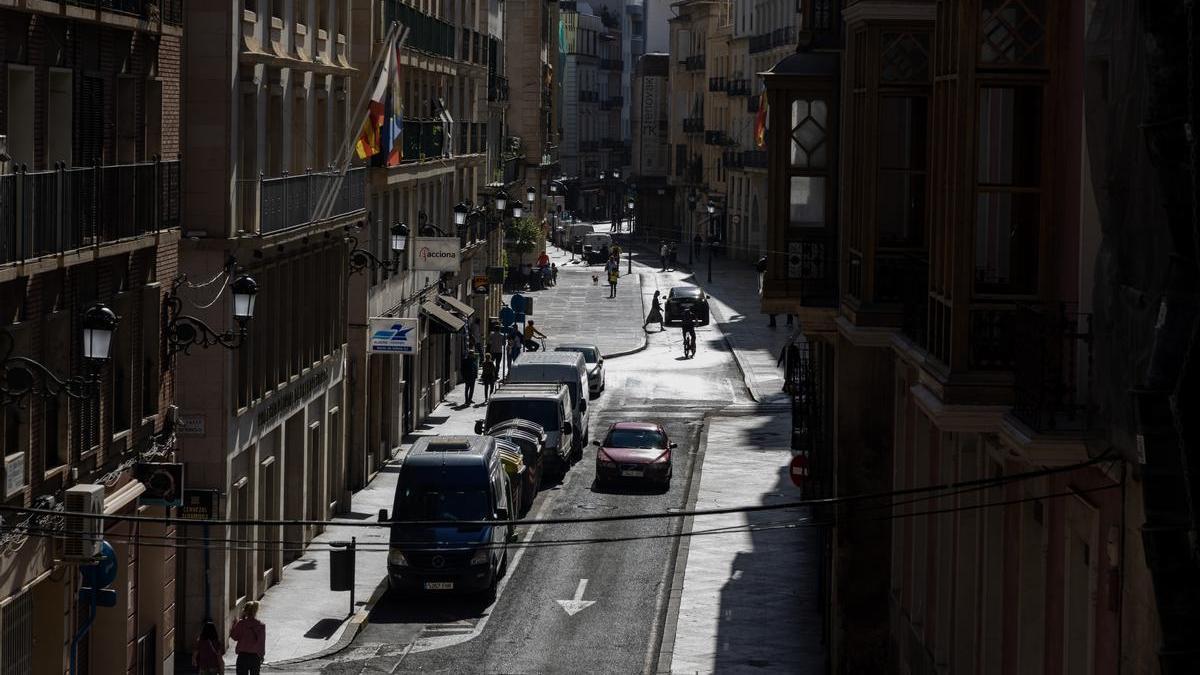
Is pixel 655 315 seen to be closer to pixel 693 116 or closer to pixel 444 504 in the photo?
pixel 444 504

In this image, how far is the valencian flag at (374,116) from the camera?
37.3 meters

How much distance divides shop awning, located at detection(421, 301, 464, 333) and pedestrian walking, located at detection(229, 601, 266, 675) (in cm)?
2913

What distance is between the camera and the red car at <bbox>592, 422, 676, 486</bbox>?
45062 millimetres

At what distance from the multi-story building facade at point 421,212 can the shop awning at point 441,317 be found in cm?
5

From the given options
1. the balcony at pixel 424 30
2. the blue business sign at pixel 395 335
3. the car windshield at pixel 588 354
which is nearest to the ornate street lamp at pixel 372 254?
the blue business sign at pixel 395 335

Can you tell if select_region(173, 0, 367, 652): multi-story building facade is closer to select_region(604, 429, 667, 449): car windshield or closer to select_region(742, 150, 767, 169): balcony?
select_region(604, 429, 667, 449): car windshield

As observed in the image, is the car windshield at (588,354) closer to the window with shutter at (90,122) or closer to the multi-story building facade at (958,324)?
the multi-story building facade at (958,324)

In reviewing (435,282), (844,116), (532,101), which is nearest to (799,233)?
(844,116)

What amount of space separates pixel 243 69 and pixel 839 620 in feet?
41.7

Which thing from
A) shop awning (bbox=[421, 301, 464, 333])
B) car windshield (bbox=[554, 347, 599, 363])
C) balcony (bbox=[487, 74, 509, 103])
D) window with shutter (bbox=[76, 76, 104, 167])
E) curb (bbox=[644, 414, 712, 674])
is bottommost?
curb (bbox=[644, 414, 712, 674])

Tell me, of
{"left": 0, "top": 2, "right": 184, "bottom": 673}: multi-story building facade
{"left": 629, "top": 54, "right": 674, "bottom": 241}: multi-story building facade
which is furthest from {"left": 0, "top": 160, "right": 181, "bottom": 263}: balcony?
{"left": 629, "top": 54, "right": 674, "bottom": 241}: multi-story building facade

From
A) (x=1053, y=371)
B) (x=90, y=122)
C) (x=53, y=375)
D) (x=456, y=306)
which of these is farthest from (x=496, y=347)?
(x=1053, y=371)

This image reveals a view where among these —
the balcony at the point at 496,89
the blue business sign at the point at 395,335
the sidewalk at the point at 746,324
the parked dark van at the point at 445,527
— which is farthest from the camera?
the balcony at the point at 496,89

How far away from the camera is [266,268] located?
3497cm
